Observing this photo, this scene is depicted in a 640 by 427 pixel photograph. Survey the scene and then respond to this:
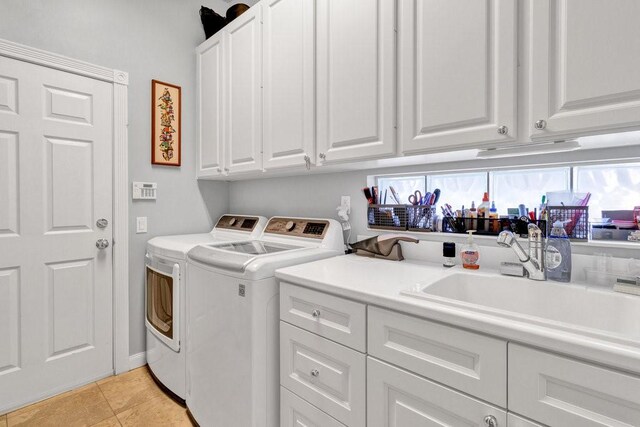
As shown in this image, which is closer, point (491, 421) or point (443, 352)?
point (491, 421)

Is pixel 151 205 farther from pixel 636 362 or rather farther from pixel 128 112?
pixel 636 362

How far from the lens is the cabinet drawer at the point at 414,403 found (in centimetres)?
85

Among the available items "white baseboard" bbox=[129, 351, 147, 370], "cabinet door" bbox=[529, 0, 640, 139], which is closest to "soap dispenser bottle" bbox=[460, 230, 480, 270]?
"cabinet door" bbox=[529, 0, 640, 139]

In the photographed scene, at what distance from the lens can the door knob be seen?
2145mm

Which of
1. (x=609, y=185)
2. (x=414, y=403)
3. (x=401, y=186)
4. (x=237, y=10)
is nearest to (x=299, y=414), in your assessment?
(x=414, y=403)

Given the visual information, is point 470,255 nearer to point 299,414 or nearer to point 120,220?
point 299,414

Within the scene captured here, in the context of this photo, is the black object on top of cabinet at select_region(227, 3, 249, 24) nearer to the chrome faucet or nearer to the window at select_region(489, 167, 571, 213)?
the window at select_region(489, 167, 571, 213)

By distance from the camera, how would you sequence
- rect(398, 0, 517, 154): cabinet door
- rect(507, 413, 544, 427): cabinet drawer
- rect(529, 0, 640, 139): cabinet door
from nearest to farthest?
1. rect(507, 413, 544, 427): cabinet drawer
2. rect(529, 0, 640, 139): cabinet door
3. rect(398, 0, 517, 154): cabinet door

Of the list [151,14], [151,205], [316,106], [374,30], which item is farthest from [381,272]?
[151,14]

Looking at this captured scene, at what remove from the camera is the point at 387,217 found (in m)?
1.74

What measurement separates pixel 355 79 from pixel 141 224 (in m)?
1.86

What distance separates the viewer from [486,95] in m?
1.11

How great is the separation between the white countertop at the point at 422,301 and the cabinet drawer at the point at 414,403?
0.20 metres

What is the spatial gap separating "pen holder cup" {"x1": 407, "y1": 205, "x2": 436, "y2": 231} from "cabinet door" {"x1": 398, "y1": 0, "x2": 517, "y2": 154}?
1.35ft
